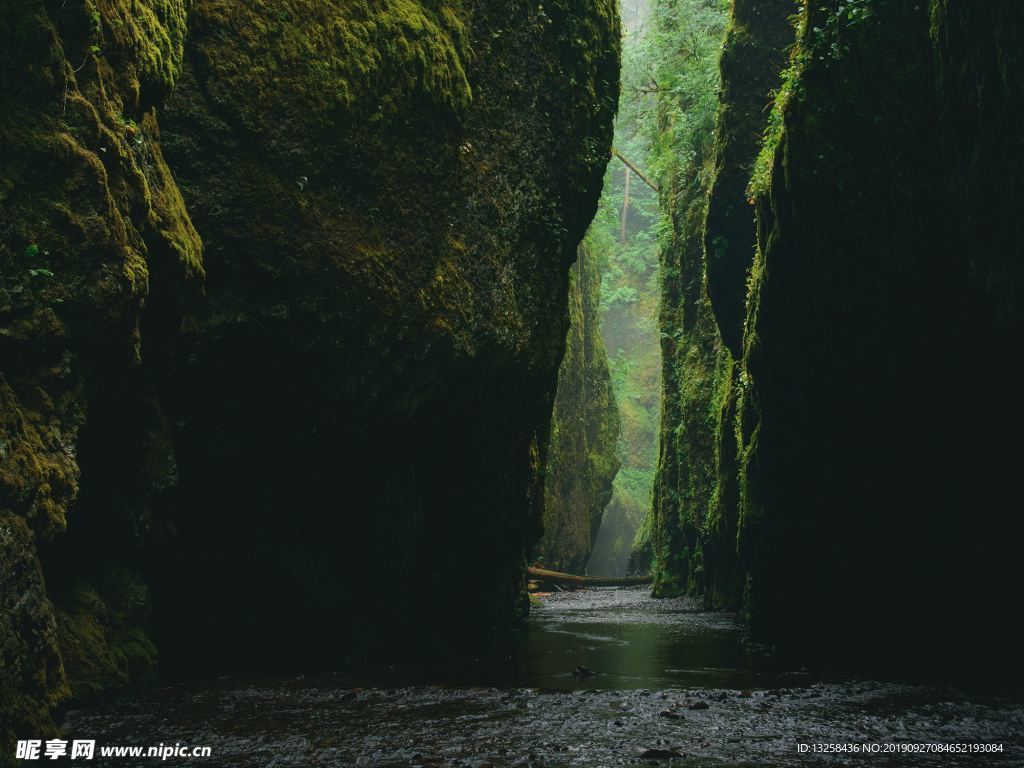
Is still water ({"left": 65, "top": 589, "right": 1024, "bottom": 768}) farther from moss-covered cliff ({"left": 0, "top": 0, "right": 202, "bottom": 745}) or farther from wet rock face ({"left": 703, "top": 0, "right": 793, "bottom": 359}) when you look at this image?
wet rock face ({"left": 703, "top": 0, "right": 793, "bottom": 359})

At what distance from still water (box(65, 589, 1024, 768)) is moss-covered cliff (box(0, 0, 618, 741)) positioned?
Answer: 33.8 inches

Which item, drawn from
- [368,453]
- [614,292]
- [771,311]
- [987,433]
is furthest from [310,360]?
[614,292]

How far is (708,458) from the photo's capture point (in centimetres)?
2103

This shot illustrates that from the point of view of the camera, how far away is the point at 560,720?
5688mm

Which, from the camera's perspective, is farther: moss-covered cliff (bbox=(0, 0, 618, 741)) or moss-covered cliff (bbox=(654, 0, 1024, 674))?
moss-covered cliff (bbox=(654, 0, 1024, 674))

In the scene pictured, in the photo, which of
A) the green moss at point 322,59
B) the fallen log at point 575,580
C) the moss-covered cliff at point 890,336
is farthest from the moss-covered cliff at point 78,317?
the fallen log at point 575,580

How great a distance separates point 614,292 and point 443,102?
41881 millimetres

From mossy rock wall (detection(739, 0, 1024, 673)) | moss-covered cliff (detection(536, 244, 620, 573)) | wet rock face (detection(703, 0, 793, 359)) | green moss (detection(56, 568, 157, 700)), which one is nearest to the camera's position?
green moss (detection(56, 568, 157, 700))

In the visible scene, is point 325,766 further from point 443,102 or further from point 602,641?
point 602,641

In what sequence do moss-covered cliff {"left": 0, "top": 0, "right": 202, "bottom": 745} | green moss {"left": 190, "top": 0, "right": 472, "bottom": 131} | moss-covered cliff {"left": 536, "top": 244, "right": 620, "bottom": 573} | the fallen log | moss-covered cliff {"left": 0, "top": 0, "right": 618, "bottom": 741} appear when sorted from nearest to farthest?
moss-covered cliff {"left": 0, "top": 0, "right": 202, "bottom": 745} → moss-covered cliff {"left": 0, "top": 0, "right": 618, "bottom": 741} → green moss {"left": 190, "top": 0, "right": 472, "bottom": 131} → the fallen log → moss-covered cliff {"left": 536, "top": 244, "right": 620, "bottom": 573}

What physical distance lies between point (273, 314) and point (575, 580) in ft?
68.8

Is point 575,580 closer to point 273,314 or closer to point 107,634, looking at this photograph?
point 273,314

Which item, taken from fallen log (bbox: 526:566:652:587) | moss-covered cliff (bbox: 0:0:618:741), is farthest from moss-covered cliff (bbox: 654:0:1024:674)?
fallen log (bbox: 526:566:652:587)

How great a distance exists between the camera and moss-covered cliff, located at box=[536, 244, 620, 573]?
98.2ft
